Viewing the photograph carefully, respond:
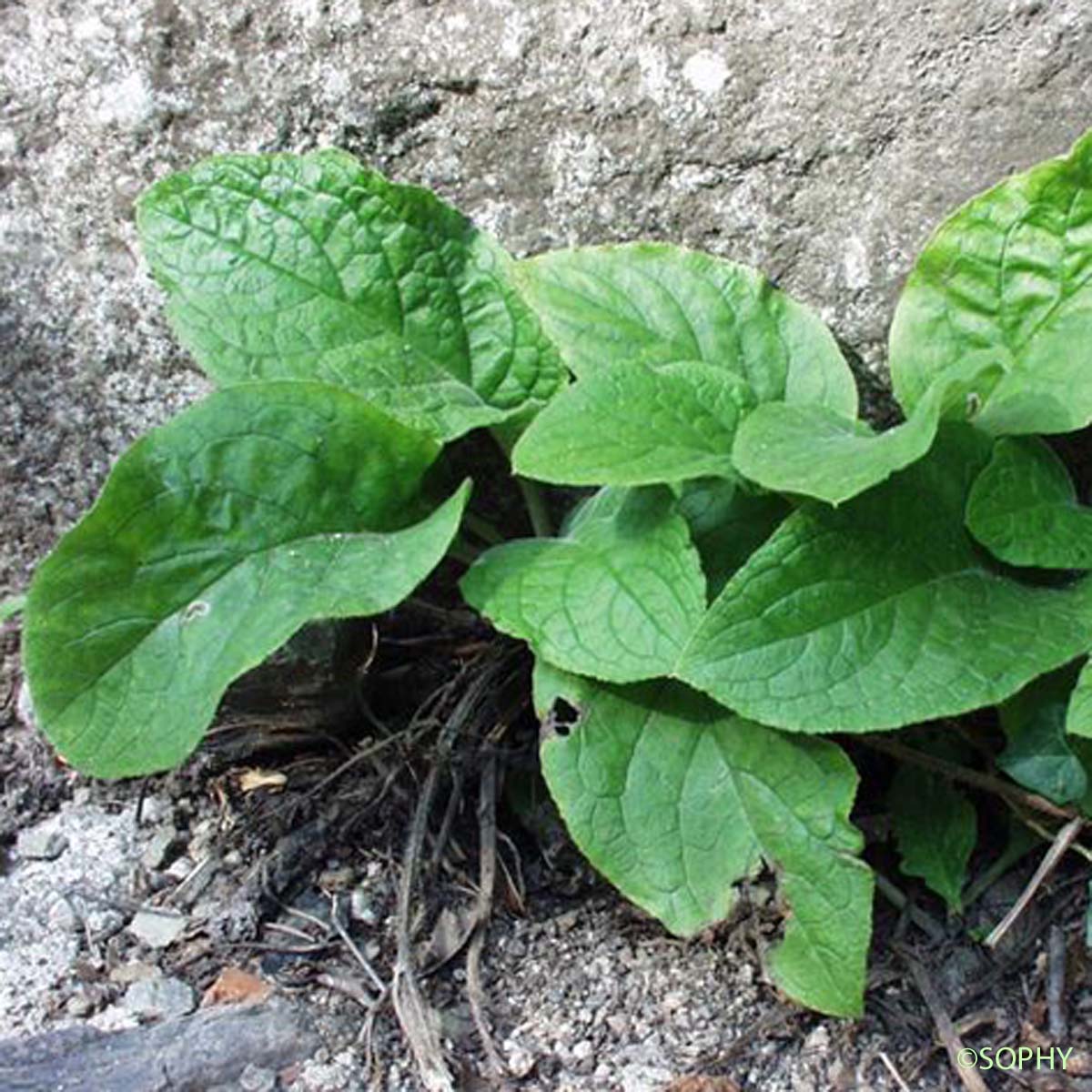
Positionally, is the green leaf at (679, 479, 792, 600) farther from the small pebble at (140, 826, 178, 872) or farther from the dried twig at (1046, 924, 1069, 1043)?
the small pebble at (140, 826, 178, 872)

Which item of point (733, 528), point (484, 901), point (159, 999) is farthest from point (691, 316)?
point (159, 999)

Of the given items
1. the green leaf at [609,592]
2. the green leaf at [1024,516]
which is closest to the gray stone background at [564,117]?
the green leaf at [1024,516]

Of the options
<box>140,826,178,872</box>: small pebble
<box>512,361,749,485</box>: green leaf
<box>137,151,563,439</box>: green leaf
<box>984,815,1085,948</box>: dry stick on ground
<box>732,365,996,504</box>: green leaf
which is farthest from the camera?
<box>140,826,178,872</box>: small pebble

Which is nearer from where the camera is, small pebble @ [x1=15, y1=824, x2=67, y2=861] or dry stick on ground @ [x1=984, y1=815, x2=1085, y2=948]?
dry stick on ground @ [x1=984, y1=815, x2=1085, y2=948]

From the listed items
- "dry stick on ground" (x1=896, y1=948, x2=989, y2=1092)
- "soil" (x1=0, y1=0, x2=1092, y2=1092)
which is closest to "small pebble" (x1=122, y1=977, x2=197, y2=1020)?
"soil" (x1=0, y1=0, x2=1092, y2=1092)

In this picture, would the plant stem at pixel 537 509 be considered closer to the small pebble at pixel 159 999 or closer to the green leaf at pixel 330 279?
the green leaf at pixel 330 279

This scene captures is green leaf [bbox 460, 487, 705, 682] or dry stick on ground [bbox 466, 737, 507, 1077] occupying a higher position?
green leaf [bbox 460, 487, 705, 682]
